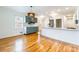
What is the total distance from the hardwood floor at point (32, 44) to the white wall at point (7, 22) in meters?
0.14

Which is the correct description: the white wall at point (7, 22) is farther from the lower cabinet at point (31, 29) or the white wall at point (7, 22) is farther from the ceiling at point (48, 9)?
the lower cabinet at point (31, 29)

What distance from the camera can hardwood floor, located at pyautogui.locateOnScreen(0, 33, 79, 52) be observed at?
8.27 ft

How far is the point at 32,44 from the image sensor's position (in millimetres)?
2717

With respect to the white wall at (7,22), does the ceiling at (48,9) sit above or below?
above

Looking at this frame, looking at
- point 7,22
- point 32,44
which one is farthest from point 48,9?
point 7,22

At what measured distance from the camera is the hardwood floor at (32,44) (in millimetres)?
2521

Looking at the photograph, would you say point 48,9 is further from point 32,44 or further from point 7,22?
point 7,22

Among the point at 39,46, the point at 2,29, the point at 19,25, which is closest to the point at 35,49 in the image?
the point at 39,46

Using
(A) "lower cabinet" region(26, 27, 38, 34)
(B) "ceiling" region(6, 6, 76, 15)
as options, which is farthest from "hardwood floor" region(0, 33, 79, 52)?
(B) "ceiling" region(6, 6, 76, 15)

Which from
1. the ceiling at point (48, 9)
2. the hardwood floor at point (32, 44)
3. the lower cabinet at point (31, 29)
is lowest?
the hardwood floor at point (32, 44)

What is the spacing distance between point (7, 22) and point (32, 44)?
89 centimetres

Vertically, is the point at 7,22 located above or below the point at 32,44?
above

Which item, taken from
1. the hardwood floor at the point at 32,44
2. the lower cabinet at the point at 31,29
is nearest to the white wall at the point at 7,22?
the hardwood floor at the point at 32,44
